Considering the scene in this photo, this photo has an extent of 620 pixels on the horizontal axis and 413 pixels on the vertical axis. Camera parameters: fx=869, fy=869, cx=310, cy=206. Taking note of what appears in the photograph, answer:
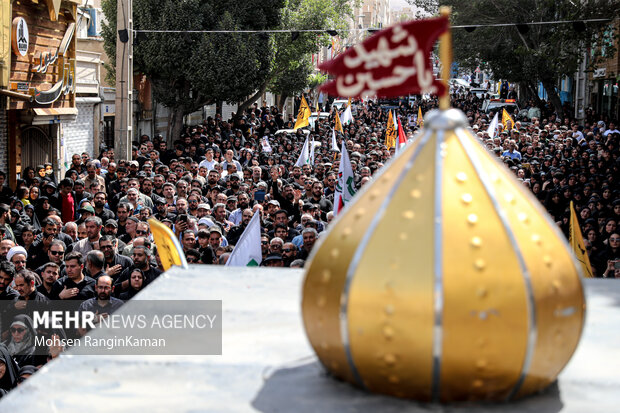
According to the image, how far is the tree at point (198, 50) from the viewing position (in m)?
26.8

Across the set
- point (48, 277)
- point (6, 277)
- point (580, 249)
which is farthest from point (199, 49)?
point (6, 277)

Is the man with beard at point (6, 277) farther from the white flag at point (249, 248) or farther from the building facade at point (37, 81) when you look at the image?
the building facade at point (37, 81)

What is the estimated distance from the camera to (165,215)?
12.0m

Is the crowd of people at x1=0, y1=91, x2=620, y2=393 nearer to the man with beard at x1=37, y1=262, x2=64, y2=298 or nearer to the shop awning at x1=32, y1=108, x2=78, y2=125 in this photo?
the man with beard at x1=37, y1=262, x2=64, y2=298

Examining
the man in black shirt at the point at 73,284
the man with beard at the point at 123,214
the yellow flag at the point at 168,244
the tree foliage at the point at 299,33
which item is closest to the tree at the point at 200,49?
the tree foliage at the point at 299,33

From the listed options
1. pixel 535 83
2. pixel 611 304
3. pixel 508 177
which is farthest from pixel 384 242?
pixel 535 83

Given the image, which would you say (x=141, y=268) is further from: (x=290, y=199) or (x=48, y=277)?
(x=290, y=199)

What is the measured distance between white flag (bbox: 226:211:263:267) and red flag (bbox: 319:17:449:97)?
19.2 ft

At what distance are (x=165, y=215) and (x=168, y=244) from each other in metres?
6.75

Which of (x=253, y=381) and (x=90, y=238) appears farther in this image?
(x=90, y=238)

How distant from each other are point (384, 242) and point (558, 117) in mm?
34068

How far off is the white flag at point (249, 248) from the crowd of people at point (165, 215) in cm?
27

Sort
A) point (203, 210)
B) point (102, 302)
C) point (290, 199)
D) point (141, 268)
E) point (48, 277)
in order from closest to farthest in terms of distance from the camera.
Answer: point (102, 302) → point (48, 277) → point (141, 268) → point (203, 210) → point (290, 199)

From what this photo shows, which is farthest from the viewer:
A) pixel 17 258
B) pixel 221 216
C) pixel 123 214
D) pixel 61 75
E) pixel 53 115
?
pixel 61 75
